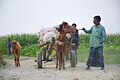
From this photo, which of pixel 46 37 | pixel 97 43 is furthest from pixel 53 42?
pixel 97 43

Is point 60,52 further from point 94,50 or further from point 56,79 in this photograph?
point 56,79

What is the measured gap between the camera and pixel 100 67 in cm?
729

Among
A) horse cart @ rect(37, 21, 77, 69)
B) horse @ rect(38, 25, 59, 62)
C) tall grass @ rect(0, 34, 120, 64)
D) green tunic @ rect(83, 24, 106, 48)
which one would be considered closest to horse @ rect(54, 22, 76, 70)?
horse cart @ rect(37, 21, 77, 69)

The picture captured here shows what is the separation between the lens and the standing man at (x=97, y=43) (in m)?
6.68

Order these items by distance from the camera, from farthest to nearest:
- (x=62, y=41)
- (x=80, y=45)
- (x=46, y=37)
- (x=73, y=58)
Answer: (x=80, y=45)
(x=73, y=58)
(x=46, y=37)
(x=62, y=41)

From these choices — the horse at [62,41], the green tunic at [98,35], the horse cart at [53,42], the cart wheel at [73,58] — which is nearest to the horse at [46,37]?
the horse cart at [53,42]

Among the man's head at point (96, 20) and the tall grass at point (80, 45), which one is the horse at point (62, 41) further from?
the tall grass at point (80, 45)

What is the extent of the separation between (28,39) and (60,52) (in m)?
8.44

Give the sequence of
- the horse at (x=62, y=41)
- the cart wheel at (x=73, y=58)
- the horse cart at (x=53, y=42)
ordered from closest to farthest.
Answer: the horse at (x=62, y=41) → the horse cart at (x=53, y=42) → the cart wheel at (x=73, y=58)

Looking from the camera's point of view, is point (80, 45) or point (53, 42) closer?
point (53, 42)

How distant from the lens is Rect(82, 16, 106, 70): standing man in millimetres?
6684

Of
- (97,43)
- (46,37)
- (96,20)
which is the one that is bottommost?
(97,43)

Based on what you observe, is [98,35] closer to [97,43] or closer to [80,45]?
[97,43]

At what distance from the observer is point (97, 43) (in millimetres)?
6723
